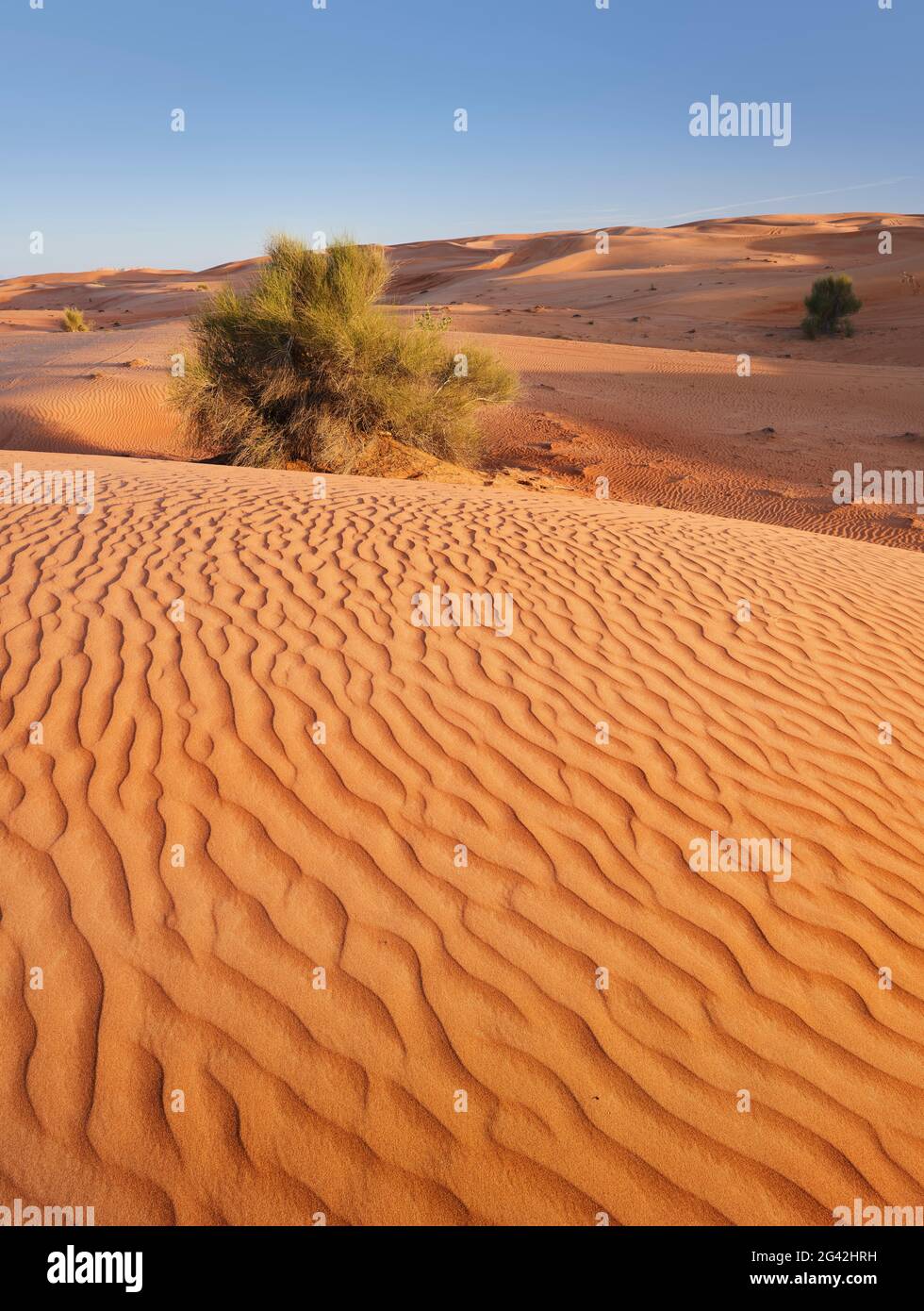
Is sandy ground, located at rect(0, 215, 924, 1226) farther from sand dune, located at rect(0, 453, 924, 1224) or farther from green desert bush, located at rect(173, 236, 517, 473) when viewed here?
green desert bush, located at rect(173, 236, 517, 473)

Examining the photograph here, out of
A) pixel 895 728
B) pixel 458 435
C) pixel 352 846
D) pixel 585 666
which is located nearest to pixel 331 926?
pixel 352 846

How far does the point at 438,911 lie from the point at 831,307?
31123 millimetres

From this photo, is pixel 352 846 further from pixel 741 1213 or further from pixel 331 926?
pixel 741 1213

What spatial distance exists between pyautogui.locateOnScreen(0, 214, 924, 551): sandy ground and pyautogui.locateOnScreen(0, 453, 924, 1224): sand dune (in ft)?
25.2

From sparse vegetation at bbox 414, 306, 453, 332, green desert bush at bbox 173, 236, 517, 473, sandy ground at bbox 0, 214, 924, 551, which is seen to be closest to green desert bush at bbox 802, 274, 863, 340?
sandy ground at bbox 0, 214, 924, 551

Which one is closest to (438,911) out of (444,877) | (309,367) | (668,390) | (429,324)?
(444,877)

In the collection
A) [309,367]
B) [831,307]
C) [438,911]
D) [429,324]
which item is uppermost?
[831,307]

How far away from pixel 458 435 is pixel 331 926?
409 inches

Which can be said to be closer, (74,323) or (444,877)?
→ (444,877)

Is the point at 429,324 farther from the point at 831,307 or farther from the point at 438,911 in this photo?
the point at 831,307

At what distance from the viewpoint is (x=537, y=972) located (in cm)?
278

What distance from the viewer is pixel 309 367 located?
11.2 m

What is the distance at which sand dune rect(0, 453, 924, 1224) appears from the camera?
2275mm

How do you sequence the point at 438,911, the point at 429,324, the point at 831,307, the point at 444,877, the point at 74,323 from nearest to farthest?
the point at 438,911
the point at 444,877
the point at 429,324
the point at 831,307
the point at 74,323
